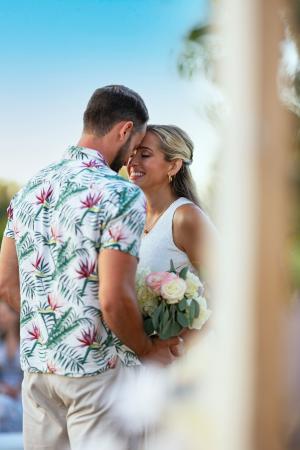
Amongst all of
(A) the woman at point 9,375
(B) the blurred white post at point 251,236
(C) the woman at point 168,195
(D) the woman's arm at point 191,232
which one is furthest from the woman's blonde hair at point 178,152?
(A) the woman at point 9,375

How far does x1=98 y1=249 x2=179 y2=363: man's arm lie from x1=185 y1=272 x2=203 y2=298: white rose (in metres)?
0.27

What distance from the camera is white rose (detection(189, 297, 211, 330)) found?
8.62 ft

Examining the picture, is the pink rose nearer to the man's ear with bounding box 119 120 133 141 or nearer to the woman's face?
the man's ear with bounding box 119 120 133 141

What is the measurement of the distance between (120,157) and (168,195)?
58cm

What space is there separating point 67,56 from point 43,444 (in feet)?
12.0

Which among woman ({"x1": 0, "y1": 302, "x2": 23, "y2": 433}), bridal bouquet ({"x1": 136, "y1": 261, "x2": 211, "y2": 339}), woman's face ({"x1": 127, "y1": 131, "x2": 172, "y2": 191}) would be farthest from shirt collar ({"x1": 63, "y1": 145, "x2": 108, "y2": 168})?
woman ({"x1": 0, "y1": 302, "x2": 23, "y2": 433})

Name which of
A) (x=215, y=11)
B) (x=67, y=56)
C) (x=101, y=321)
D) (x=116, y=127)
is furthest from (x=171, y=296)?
(x=67, y=56)

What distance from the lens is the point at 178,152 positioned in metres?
3.21

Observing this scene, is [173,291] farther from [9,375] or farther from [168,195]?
[9,375]

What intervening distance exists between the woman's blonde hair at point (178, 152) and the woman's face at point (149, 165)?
0.06ft

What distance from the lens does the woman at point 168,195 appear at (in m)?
3.00

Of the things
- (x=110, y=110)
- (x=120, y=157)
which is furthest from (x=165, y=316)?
(x=110, y=110)

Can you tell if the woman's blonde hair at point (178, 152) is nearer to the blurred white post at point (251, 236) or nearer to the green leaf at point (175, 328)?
the green leaf at point (175, 328)

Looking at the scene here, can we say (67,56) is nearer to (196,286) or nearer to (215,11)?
(196,286)
